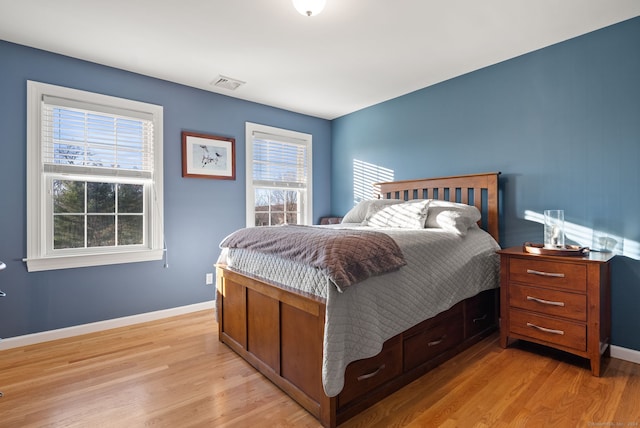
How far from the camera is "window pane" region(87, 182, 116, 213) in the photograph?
2.91 m

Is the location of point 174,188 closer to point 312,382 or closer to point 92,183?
point 92,183

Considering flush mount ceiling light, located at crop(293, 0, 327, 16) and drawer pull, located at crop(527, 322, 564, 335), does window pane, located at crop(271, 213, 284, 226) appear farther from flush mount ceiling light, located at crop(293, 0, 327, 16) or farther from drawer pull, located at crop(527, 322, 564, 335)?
drawer pull, located at crop(527, 322, 564, 335)

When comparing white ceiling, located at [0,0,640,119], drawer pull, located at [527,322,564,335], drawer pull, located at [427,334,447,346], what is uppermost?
white ceiling, located at [0,0,640,119]

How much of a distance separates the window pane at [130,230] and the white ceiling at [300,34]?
1.40 meters

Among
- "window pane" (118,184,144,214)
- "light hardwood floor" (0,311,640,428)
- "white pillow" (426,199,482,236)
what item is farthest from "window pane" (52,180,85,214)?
"white pillow" (426,199,482,236)

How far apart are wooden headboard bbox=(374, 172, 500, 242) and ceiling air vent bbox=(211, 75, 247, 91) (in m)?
1.96

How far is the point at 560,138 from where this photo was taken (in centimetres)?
255

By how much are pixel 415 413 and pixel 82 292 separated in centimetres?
282

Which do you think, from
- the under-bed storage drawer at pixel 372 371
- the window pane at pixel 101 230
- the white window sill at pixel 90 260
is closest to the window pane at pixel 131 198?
the window pane at pixel 101 230

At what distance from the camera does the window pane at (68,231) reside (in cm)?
276

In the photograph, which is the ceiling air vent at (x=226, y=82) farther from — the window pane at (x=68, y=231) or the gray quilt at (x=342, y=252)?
the gray quilt at (x=342, y=252)

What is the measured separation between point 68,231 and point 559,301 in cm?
385

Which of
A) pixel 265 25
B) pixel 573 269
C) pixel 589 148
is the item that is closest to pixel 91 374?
pixel 265 25

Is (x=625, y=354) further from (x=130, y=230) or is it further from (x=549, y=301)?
(x=130, y=230)
